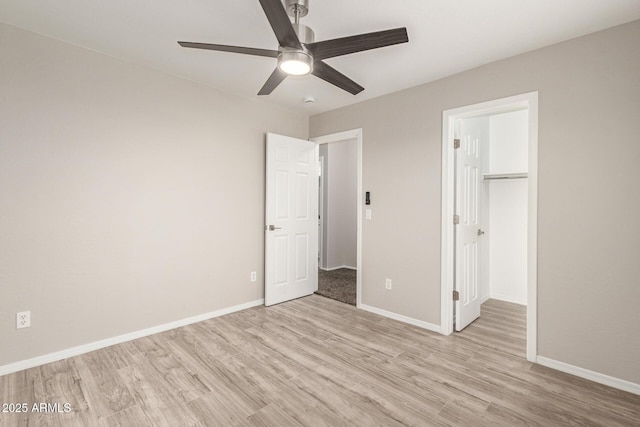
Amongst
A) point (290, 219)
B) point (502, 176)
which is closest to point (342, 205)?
point (290, 219)

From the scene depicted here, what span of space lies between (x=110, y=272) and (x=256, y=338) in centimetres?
141

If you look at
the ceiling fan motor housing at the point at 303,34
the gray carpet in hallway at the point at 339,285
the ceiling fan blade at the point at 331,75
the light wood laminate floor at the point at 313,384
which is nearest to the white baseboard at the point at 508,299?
the light wood laminate floor at the point at 313,384

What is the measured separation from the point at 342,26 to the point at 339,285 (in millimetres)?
3568

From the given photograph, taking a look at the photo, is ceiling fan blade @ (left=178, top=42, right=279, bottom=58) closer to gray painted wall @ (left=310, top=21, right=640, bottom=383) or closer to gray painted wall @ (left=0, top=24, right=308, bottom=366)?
gray painted wall @ (left=0, top=24, right=308, bottom=366)

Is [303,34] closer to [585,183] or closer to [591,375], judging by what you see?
[585,183]

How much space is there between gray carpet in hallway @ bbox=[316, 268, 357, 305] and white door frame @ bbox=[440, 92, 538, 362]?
129 centimetres

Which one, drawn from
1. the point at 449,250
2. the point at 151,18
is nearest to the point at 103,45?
the point at 151,18

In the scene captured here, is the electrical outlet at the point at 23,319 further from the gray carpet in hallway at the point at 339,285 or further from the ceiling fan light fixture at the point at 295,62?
the gray carpet in hallway at the point at 339,285

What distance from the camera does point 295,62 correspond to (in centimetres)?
178

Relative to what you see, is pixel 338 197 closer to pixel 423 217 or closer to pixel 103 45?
pixel 423 217

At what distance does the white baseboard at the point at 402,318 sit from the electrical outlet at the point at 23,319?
10.1 ft

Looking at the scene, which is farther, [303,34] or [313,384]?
[313,384]

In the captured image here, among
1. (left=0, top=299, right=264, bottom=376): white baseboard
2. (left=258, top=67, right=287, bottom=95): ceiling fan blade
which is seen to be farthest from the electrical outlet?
(left=258, top=67, right=287, bottom=95): ceiling fan blade

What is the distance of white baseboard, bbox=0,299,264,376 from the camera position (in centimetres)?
227
